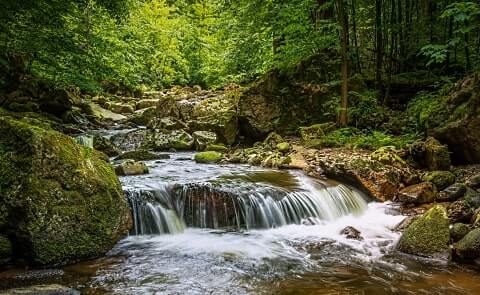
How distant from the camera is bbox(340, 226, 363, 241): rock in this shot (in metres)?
6.56

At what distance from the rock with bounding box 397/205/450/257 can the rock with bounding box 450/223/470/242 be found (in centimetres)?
10

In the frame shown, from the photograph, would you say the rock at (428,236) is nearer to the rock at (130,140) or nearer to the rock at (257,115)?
the rock at (257,115)

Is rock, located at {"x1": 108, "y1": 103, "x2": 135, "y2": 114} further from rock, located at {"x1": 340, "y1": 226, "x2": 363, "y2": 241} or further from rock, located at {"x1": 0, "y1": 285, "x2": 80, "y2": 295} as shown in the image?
rock, located at {"x1": 0, "y1": 285, "x2": 80, "y2": 295}

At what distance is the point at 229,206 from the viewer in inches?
285

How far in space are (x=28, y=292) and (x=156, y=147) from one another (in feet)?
29.9

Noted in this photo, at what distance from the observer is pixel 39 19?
932 centimetres

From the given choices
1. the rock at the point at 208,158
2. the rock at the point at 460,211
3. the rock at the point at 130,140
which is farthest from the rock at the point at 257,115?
the rock at the point at 460,211

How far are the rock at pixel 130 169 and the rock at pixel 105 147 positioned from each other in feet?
9.31

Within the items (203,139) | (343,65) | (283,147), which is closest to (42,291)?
(283,147)

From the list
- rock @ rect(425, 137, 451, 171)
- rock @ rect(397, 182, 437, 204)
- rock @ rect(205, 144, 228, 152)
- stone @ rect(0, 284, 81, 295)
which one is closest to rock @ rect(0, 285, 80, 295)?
stone @ rect(0, 284, 81, 295)

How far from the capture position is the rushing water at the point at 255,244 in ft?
15.4

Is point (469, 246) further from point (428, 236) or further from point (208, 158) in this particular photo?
point (208, 158)

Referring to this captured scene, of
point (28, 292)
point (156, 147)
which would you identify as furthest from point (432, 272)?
point (156, 147)

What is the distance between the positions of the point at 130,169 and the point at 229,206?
8.56 ft
